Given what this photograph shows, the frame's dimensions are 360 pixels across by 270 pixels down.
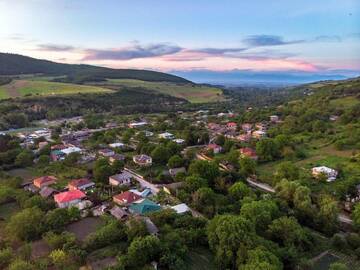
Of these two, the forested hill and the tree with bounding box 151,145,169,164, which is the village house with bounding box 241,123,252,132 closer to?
the tree with bounding box 151,145,169,164

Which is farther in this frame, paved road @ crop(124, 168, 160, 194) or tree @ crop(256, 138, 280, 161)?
tree @ crop(256, 138, 280, 161)

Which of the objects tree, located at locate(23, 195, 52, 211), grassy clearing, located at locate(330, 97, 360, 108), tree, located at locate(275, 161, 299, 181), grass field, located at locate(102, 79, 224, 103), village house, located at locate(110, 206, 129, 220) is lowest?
grass field, located at locate(102, 79, 224, 103)

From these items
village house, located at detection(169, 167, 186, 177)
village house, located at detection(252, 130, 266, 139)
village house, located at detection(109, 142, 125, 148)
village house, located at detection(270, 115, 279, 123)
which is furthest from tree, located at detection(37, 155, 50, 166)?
village house, located at detection(270, 115, 279, 123)

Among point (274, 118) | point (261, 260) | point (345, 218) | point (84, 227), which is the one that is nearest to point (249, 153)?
point (345, 218)

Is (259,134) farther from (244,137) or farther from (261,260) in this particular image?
(261,260)

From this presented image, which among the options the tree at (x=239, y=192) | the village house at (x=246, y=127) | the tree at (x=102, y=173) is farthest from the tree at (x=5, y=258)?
the village house at (x=246, y=127)

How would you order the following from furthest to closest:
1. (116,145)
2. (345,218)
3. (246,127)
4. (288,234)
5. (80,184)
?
(246,127)
(116,145)
(80,184)
(345,218)
(288,234)

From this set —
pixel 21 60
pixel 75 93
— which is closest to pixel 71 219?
pixel 75 93

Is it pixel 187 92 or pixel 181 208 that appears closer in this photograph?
pixel 181 208
